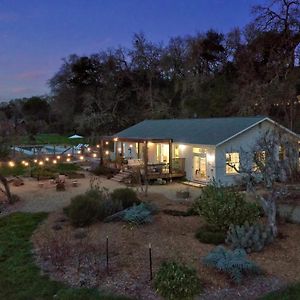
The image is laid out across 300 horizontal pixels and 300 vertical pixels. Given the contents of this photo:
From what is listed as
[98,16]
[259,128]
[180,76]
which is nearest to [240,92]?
[180,76]

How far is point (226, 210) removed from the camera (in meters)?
11.8

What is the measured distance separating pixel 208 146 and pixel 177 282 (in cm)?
1481

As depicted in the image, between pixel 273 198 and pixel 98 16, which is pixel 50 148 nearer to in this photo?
pixel 98 16

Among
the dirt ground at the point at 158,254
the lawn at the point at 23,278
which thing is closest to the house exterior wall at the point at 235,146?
the dirt ground at the point at 158,254

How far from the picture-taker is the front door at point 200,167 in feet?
76.1

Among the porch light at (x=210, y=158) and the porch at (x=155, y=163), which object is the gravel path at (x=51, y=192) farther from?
the porch light at (x=210, y=158)

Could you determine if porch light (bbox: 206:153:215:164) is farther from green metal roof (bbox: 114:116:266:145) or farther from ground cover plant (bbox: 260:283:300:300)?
ground cover plant (bbox: 260:283:300:300)

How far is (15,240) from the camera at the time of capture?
12117 mm

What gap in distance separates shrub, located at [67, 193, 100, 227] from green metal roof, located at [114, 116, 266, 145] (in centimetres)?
1001

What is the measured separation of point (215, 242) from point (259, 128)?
13.4 metres

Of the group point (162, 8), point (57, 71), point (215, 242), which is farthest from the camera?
point (57, 71)

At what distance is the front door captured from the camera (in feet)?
76.1

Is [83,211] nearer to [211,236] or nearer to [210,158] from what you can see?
[211,236]

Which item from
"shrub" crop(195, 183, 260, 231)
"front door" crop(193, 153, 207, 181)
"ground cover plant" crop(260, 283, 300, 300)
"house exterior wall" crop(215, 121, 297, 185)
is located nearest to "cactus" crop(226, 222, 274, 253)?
"shrub" crop(195, 183, 260, 231)
